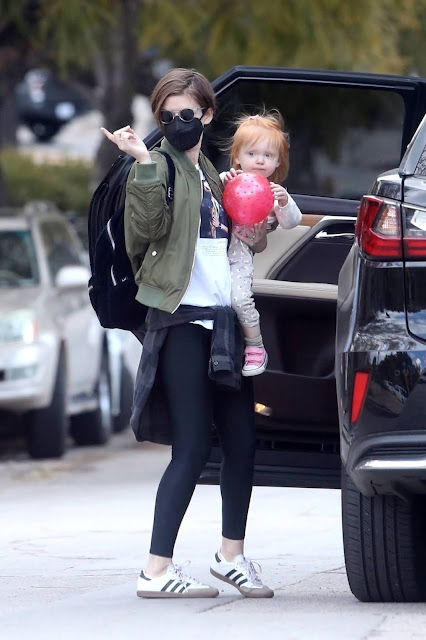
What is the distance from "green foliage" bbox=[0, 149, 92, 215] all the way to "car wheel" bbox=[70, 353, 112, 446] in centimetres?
896

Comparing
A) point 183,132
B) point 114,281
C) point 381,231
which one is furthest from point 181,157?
point 381,231

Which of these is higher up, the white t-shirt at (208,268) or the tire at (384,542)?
the white t-shirt at (208,268)

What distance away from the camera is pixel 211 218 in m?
4.62

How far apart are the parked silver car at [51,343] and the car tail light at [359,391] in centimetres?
580

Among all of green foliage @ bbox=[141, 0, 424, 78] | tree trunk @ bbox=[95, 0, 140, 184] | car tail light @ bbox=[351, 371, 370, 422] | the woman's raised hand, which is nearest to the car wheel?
tree trunk @ bbox=[95, 0, 140, 184]

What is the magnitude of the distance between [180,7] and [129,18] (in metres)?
0.82

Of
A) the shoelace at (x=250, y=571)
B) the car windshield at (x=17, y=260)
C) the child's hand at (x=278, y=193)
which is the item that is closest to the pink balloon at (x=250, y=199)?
the child's hand at (x=278, y=193)

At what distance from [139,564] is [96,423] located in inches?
214

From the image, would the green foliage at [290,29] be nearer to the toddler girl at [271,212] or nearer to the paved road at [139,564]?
the paved road at [139,564]

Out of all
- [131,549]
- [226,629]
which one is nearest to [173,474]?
[226,629]

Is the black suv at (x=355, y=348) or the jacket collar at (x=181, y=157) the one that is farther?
the jacket collar at (x=181, y=157)

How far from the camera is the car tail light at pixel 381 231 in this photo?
4.09 metres

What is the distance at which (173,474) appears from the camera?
4656 mm

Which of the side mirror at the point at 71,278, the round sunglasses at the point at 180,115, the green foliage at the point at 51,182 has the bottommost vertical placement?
the side mirror at the point at 71,278
